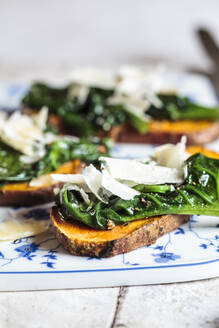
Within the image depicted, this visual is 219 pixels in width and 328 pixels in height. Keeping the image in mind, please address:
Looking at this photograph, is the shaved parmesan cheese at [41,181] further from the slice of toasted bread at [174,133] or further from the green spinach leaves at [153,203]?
the slice of toasted bread at [174,133]

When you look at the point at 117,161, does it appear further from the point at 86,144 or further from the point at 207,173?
the point at 86,144

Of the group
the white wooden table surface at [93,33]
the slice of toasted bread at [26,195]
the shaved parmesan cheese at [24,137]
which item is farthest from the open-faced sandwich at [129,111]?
the white wooden table surface at [93,33]

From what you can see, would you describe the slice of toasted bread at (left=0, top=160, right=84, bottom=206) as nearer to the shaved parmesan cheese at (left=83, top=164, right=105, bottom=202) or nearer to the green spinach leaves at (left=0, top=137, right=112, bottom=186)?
the green spinach leaves at (left=0, top=137, right=112, bottom=186)

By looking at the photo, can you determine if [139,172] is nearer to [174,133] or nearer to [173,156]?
[173,156]

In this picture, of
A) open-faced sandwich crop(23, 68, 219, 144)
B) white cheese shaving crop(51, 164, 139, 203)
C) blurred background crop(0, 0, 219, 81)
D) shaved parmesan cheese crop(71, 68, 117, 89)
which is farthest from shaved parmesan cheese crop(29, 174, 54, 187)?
blurred background crop(0, 0, 219, 81)

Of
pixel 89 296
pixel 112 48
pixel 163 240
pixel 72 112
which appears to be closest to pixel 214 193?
pixel 163 240

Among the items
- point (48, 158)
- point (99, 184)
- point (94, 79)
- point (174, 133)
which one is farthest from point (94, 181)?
point (94, 79)
